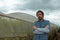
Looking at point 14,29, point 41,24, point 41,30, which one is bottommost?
point 14,29

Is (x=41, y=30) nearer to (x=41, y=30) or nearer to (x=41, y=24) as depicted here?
(x=41, y=30)

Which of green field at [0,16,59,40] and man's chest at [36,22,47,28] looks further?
green field at [0,16,59,40]

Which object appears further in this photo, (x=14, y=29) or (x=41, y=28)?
(x=14, y=29)

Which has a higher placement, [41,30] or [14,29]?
[41,30]

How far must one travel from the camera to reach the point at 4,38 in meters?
9.28

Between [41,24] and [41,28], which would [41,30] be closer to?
[41,28]

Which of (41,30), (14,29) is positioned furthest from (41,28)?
(14,29)

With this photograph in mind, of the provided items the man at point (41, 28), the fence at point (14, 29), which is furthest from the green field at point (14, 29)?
the man at point (41, 28)

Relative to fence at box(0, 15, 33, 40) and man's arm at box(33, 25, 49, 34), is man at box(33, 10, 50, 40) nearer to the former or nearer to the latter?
man's arm at box(33, 25, 49, 34)

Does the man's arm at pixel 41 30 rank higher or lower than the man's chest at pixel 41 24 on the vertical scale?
lower

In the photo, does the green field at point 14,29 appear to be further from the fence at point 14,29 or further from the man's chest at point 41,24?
the man's chest at point 41,24

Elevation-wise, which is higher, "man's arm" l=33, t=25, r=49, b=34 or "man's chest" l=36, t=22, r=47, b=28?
"man's chest" l=36, t=22, r=47, b=28

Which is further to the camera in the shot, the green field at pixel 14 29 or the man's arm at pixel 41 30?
the green field at pixel 14 29

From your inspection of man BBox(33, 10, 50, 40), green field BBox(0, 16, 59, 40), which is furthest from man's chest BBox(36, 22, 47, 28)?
green field BBox(0, 16, 59, 40)
